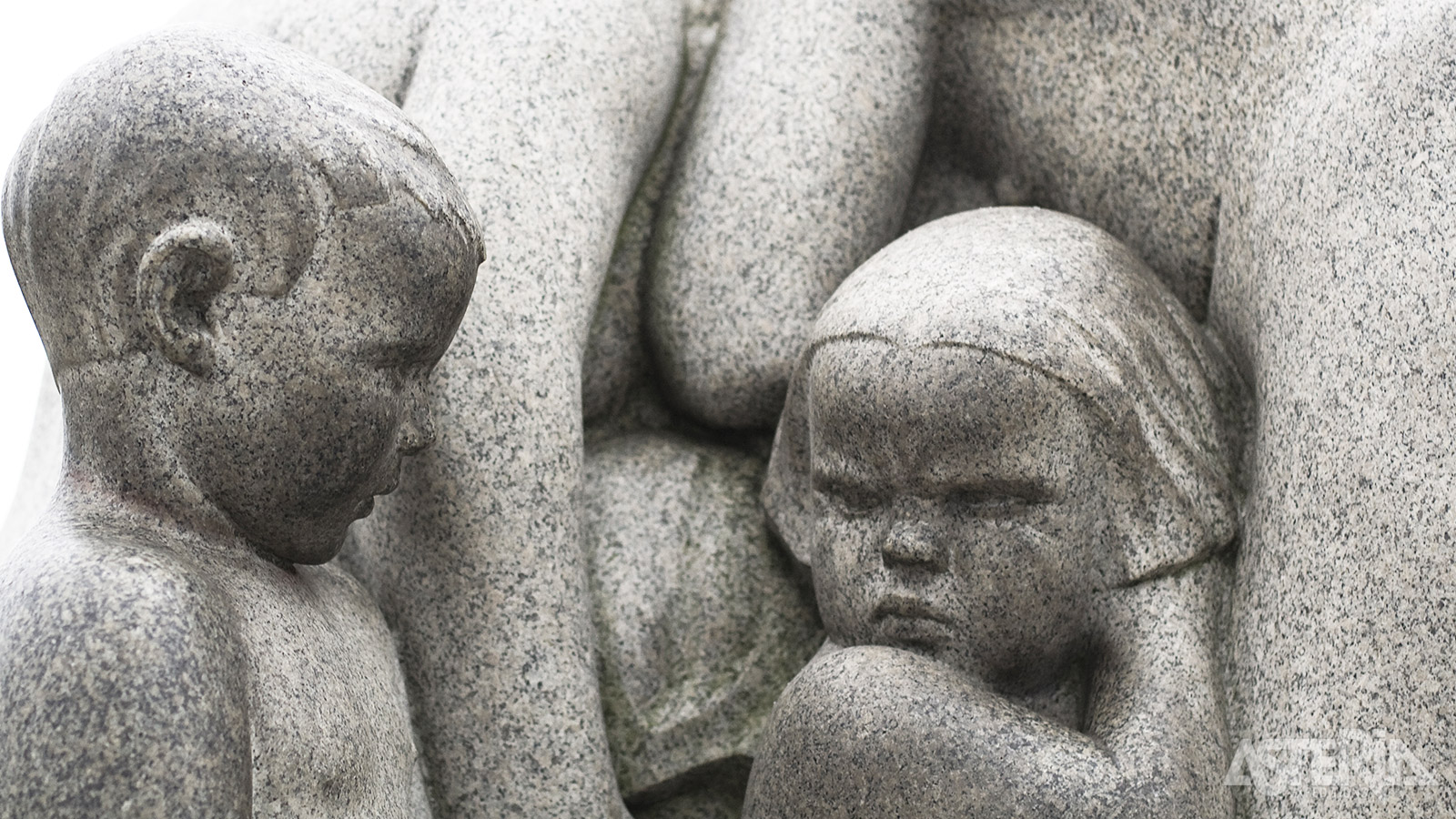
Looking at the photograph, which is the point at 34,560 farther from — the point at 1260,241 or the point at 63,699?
the point at 1260,241

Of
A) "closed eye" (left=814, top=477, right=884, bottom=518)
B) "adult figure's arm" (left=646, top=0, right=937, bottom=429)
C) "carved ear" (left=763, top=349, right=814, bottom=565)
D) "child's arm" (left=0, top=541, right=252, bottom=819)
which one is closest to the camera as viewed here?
"child's arm" (left=0, top=541, right=252, bottom=819)

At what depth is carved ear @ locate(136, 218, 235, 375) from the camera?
6.02ft

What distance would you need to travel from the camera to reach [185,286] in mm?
1860

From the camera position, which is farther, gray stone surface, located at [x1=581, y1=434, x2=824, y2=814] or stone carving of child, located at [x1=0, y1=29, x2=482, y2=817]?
gray stone surface, located at [x1=581, y1=434, x2=824, y2=814]

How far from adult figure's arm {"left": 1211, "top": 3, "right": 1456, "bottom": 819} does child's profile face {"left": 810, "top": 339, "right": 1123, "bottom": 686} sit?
9.6 inches

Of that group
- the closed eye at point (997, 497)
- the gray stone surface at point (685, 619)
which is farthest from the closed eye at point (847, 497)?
the gray stone surface at point (685, 619)

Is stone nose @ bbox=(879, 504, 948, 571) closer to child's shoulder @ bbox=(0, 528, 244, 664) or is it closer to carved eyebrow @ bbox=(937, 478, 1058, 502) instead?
carved eyebrow @ bbox=(937, 478, 1058, 502)

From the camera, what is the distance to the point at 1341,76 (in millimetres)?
2318

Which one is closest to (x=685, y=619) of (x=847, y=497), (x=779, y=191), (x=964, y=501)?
(x=847, y=497)

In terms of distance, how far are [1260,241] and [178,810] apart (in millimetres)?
1593

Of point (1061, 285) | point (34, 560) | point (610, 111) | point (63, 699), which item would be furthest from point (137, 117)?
point (1061, 285)

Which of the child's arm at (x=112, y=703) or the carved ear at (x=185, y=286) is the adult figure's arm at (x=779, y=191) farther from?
the child's arm at (x=112, y=703)

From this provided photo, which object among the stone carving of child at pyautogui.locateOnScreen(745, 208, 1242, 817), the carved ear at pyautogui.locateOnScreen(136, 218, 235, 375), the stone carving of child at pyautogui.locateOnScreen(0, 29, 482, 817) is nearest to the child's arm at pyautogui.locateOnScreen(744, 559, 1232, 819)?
the stone carving of child at pyautogui.locateOnScreen(745, 208, 1242, 817)

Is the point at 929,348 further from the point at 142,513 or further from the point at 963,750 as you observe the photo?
the point at 142,513
